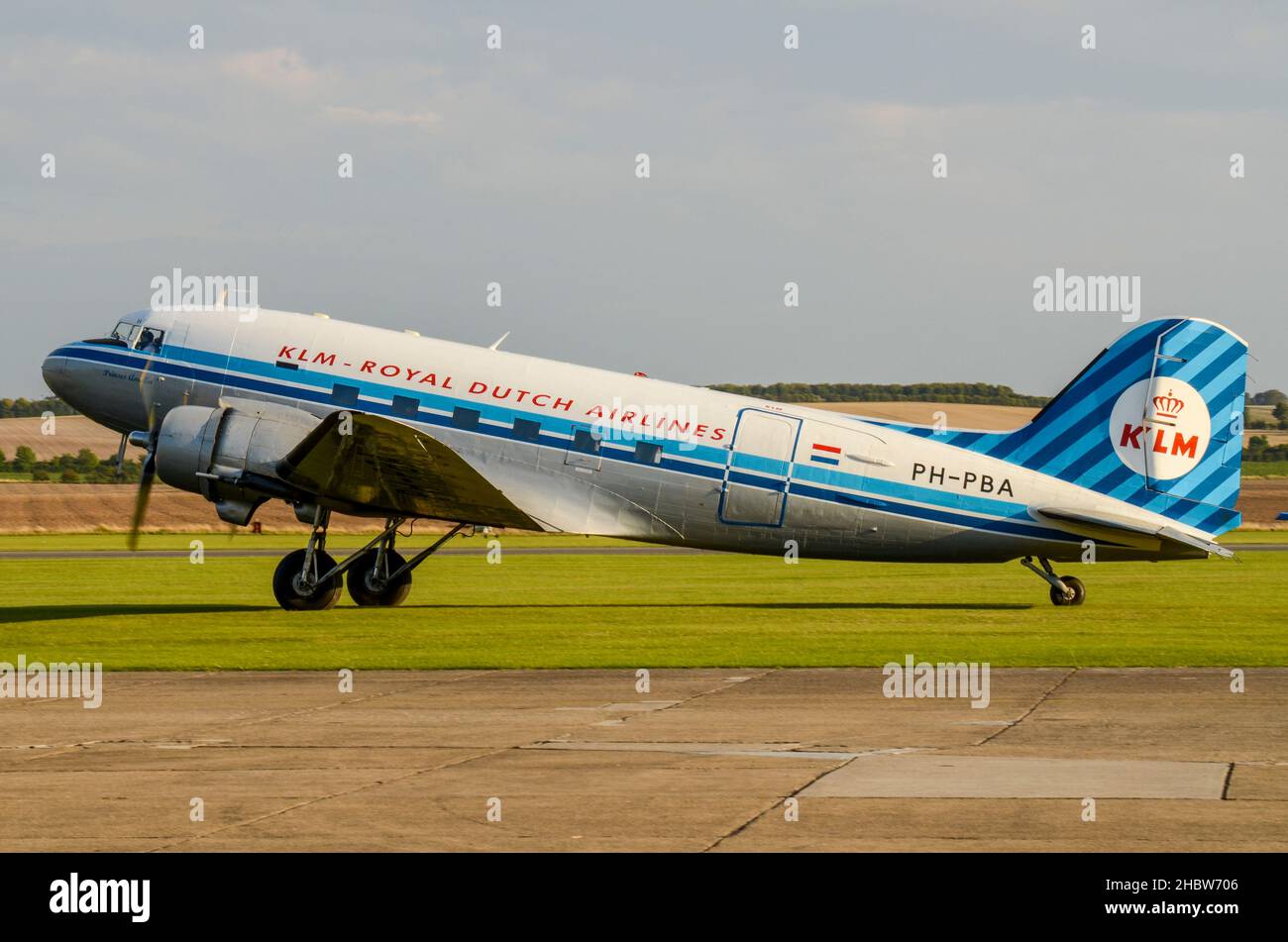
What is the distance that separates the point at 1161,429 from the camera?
28141 mm

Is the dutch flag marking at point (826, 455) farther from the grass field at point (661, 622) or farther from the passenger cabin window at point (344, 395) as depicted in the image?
the passenger cabin window at point (344, 395)

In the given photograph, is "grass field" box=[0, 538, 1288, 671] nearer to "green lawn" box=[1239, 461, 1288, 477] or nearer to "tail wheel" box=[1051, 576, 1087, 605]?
"tail wheel" box=[1051, 576, 1087, 605]

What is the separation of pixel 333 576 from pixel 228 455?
10.7 ft

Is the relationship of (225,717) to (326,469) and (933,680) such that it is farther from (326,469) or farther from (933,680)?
(326,469)

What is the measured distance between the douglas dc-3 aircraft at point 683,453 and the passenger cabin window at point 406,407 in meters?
0.04

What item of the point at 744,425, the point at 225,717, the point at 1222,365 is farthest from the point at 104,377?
the point at 1222,365

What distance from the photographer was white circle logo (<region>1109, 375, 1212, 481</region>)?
28.0 meters

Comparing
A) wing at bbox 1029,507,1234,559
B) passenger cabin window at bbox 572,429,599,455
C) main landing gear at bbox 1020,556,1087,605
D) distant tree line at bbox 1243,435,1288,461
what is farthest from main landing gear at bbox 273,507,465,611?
distant tree line at bbox 1243,435,1288,461

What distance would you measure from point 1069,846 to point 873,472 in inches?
716

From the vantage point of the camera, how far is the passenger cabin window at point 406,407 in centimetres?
2861

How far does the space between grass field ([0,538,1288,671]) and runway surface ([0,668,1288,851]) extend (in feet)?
6.77

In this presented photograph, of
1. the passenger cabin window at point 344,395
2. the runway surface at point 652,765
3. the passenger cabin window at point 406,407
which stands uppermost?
the passenger cabin window at point 344,395

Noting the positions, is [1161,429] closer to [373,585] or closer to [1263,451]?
[373,585]

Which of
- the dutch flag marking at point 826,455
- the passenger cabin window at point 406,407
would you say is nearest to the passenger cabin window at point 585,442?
the passenger cabin window at point 406,407
